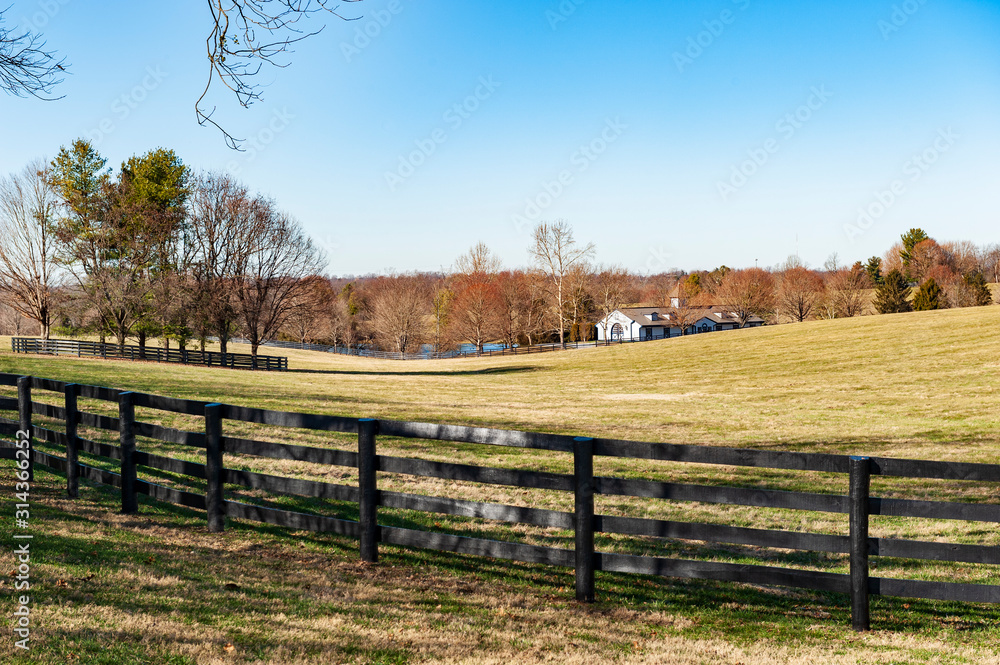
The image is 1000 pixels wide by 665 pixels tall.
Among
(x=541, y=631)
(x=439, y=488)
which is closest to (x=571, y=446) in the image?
(x=541, y=631)

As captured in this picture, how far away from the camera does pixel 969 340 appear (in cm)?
3838

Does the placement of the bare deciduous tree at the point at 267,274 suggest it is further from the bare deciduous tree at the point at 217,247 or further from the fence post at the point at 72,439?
the fence post at the point at 72,439

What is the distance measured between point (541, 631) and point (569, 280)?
264 ft

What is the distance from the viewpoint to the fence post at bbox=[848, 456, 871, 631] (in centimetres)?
516

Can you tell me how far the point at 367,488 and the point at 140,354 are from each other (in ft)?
162

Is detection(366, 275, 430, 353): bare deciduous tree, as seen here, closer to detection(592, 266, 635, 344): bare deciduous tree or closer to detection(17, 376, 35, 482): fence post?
detection(592, 266, 635, 344): bare deciduous tree

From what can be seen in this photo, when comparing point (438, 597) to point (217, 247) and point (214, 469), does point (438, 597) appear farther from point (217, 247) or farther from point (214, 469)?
point (217, 247)

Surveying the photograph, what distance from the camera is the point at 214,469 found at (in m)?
7.34

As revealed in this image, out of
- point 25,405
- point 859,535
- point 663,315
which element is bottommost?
point 859,535

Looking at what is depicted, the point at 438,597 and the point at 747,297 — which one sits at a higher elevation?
the point at 747,297

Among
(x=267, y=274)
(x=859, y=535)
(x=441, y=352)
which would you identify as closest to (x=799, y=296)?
(x=441, y=352)

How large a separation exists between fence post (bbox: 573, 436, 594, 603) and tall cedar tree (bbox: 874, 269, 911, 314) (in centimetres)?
8464

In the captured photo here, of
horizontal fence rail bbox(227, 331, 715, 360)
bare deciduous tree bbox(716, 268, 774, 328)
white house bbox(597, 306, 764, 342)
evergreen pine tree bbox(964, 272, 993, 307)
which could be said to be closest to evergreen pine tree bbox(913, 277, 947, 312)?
evergreen pine tree bbox(964, 272, 993, 307)

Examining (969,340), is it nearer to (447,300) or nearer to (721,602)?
(721,602)
